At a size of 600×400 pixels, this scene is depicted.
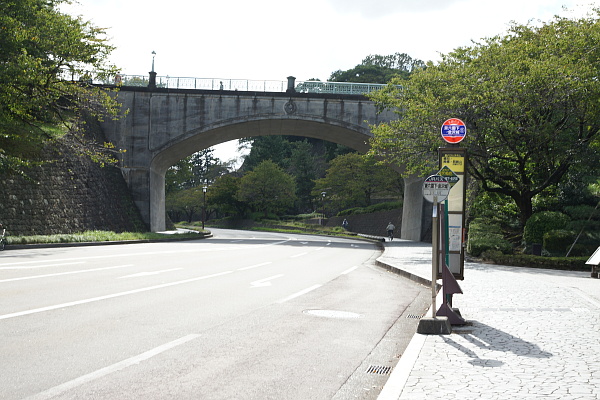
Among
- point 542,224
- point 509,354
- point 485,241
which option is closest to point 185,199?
point 485,241

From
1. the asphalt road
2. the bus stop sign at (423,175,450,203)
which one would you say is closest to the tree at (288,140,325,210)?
the asphalt road

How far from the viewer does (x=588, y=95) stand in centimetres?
1997

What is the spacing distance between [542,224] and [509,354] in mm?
16666

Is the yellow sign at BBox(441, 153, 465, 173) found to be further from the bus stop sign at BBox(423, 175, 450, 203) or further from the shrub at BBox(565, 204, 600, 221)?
the shrub at BBox(565, 204, 600, 221)

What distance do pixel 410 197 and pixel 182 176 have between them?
A: 117 ft

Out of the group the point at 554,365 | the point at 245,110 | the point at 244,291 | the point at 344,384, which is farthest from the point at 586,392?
the point at 245,110

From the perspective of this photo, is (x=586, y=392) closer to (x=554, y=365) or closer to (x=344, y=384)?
(x=554, y=365)

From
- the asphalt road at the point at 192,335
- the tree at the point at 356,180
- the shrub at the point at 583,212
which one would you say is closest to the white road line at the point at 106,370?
the asphalt road at the point at 192,335

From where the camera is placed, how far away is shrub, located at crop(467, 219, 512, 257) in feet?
68.0

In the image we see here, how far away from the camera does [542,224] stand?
20828 millimetres

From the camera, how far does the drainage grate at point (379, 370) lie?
206 inches

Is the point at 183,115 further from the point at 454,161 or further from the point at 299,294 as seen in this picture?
the point at 454,161

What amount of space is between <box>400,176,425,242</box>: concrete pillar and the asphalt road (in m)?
28.7

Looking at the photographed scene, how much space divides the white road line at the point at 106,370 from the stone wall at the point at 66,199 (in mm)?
19661
